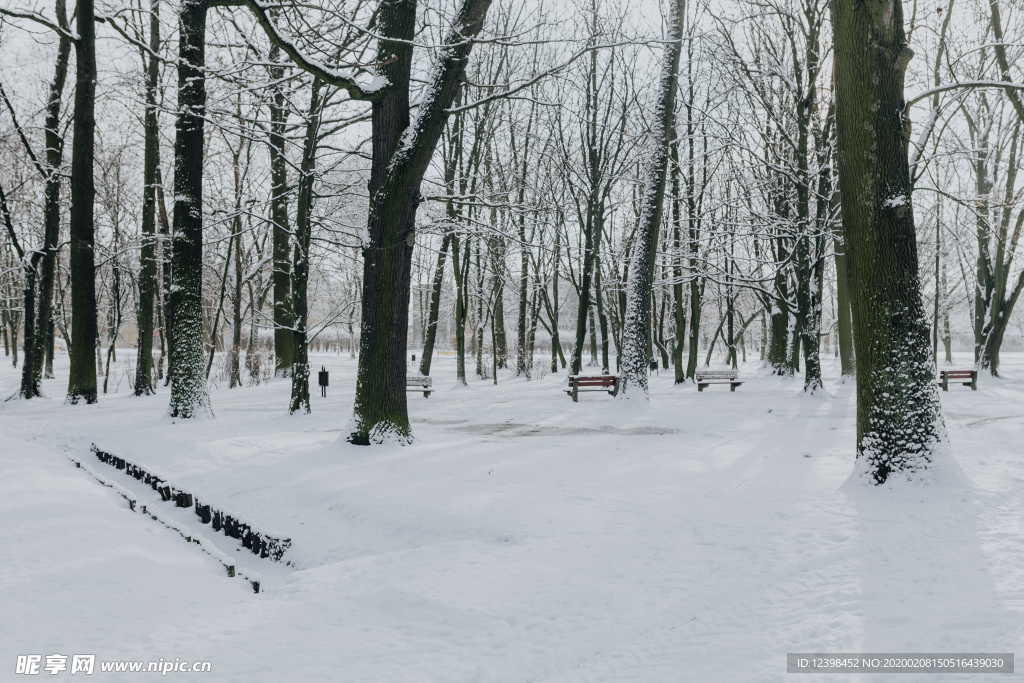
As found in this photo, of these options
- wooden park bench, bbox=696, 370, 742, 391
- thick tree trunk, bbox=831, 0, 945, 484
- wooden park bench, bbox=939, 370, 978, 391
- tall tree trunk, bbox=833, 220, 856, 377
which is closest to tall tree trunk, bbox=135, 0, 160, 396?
wooden park bench, bbox=696, 370, 742, 391

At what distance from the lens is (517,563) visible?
4895 millimetres

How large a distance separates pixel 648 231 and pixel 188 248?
30.3 feet

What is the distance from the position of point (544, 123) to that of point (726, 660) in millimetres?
24968

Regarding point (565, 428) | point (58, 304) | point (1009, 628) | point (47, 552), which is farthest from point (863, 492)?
point (58, 304)

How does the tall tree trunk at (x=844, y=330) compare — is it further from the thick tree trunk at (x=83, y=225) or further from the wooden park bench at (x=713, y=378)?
the thick tree trunk at (x=83, y=225)

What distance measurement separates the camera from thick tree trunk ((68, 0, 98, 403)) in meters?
14.4

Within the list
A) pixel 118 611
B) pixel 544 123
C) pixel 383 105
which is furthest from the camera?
pixel 544 123

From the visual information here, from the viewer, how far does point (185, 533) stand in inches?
230

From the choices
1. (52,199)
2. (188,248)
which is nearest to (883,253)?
(188,248)

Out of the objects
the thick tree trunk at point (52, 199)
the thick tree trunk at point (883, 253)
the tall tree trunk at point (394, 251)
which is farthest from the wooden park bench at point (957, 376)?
the thick tree trunk at point (52, 199)

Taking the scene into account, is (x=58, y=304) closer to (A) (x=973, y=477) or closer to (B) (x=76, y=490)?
(B) (x=76, y=490)

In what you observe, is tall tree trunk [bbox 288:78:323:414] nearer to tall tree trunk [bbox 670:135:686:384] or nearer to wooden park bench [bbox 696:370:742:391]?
wooden park bench [bbox 696:370:742:391]

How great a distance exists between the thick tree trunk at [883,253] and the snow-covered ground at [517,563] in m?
0.56

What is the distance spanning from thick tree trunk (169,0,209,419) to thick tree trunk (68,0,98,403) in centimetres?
399
